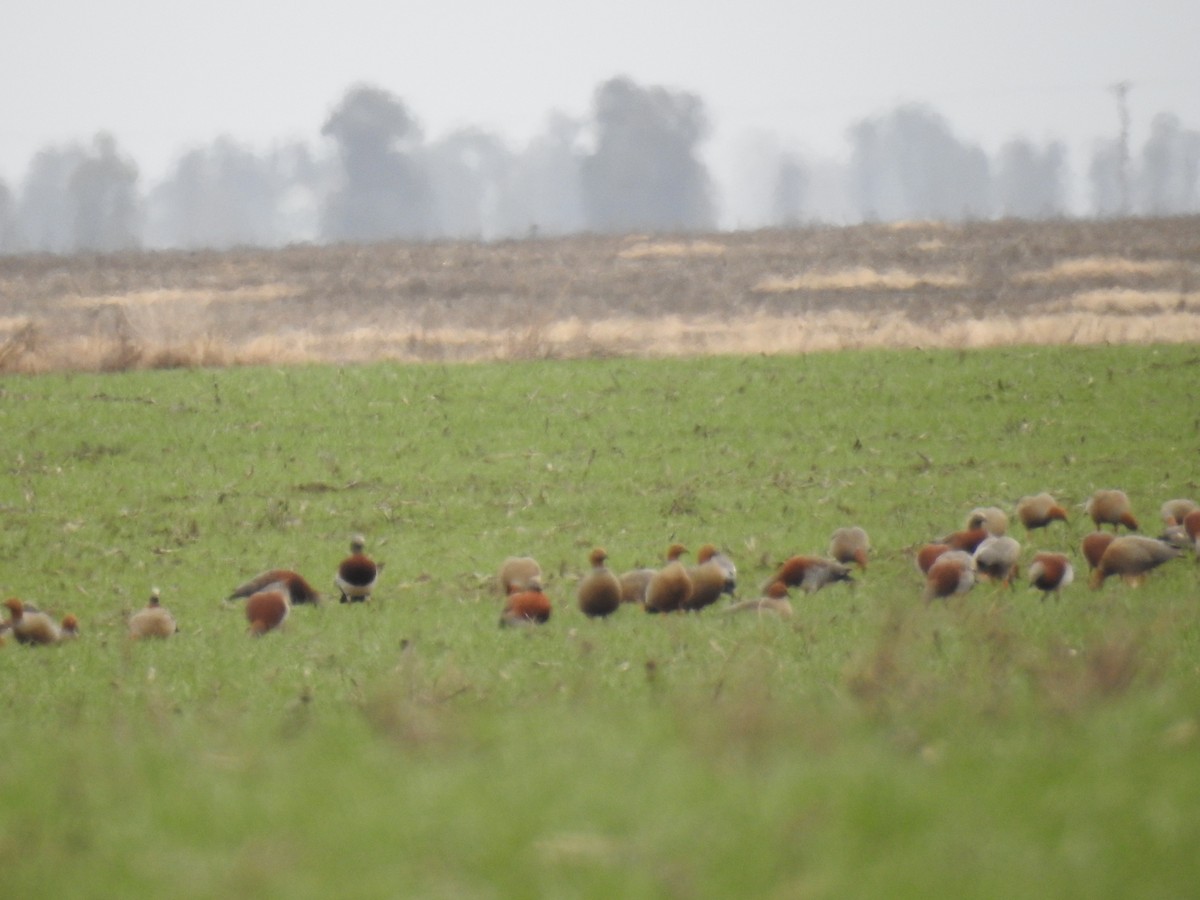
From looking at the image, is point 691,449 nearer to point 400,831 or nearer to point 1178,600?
point 1178,600

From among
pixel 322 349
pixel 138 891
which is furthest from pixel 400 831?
pixel 322 349

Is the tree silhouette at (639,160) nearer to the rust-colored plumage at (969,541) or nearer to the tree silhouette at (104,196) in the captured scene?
the tree silhouette at (104,196)

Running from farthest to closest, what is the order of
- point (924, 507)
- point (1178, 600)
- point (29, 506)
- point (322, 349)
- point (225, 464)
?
point (322, 349)
point (225, 464)
point (29, 506)
point (924, 507)
point (1178, 600)

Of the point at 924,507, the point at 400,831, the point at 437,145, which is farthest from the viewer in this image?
the point at 437,145

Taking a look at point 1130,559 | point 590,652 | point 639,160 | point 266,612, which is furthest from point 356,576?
point 639,160

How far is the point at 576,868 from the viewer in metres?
3.77

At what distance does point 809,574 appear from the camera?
12359 millimetres

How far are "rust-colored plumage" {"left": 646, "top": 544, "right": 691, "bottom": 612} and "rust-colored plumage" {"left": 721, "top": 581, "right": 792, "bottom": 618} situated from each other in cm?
34

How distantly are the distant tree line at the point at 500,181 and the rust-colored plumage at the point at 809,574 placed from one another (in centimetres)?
10674

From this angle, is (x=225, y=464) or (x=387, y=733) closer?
(x=387, y=733)

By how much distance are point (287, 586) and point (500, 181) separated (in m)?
176

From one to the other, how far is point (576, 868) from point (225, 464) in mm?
16425

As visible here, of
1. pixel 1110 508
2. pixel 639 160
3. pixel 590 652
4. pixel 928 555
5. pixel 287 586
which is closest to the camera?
pixel 590 652

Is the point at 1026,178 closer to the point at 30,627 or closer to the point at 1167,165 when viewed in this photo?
the point at 1167,165
